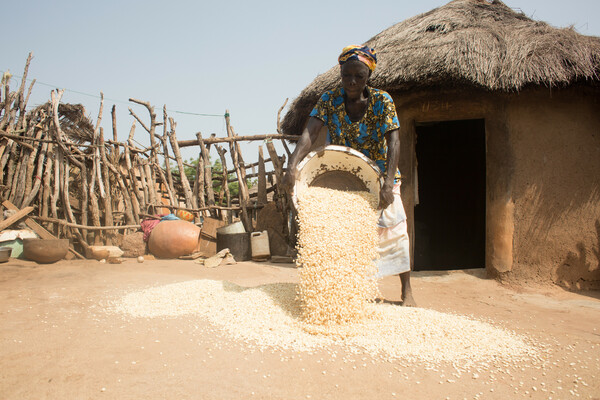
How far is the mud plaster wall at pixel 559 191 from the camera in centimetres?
453

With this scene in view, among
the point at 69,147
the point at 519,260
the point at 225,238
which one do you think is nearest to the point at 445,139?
the point at 519,260

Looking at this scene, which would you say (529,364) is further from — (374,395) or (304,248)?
(304,248)

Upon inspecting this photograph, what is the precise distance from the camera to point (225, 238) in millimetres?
6156

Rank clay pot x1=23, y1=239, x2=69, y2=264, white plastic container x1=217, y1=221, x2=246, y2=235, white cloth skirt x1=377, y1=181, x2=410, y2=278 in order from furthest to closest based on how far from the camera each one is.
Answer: white plastic container x1=217, y1=221, x2=246, y2=235 < clay pot x1=23, y1=239, x2=69, y2=264 < white cloth skirt x1=377, y1=181, x2=410, y2=278

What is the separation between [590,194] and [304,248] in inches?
142

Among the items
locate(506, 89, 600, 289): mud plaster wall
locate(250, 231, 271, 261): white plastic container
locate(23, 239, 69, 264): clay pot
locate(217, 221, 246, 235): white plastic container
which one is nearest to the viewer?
locate(506, 89, 600, 289): mud plaster wall

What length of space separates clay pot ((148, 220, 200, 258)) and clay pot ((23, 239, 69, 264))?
1.20m

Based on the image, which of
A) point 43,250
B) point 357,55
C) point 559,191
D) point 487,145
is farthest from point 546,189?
point 43,250

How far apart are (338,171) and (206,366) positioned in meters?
1.85

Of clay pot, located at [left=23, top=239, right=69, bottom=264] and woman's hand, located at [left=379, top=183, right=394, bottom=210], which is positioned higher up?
woman's hand, located at [left=379, top=183, right=394, bottom=210]

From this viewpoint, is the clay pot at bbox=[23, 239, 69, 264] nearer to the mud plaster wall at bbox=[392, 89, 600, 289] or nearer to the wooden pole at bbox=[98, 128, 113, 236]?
the wooden pole at bbox=[98, 128, 113, 236]

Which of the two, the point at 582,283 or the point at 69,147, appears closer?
the point at 582,283

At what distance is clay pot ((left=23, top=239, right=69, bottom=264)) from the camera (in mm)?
5027

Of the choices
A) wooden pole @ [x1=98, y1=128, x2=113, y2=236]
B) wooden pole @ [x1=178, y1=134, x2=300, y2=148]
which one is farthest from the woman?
wooden pole @ [x1=98, y1=128, x2=113, y2=236]
